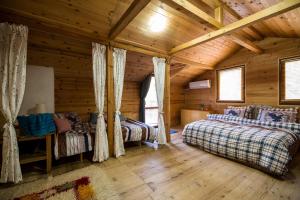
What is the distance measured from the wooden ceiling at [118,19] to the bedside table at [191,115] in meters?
2.16

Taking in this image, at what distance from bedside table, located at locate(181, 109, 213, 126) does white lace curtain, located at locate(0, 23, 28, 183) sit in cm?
457

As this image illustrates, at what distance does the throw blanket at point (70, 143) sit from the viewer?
2.35m

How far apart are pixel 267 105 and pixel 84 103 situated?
4.81 m

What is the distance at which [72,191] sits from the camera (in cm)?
174

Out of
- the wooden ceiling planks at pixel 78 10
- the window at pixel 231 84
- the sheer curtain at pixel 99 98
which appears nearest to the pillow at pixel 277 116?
the window at pixel 231 84

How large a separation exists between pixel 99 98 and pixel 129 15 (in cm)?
143

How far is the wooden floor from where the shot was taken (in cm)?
172

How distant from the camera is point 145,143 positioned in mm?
3543

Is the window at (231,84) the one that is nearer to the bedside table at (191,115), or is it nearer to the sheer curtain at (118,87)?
the bedside table at (191,115)

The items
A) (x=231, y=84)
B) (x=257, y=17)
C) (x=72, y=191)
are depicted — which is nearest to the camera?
(x=72, y=191)

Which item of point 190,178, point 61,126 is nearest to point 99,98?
point 61,126

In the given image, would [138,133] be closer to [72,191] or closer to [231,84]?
[72,191]

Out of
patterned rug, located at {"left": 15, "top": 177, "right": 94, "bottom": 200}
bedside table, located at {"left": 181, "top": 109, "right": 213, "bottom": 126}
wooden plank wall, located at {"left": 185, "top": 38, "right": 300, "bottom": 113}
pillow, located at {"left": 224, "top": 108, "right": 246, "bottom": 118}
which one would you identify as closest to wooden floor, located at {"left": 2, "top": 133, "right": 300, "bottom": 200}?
patterned rug, located at {"left": 15, "top": 177, "right": 94, "bottom": 200}

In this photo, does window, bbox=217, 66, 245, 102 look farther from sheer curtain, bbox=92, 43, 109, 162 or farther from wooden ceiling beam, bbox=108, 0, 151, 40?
sheer curtain, bbox=92, 43, 109, 162
